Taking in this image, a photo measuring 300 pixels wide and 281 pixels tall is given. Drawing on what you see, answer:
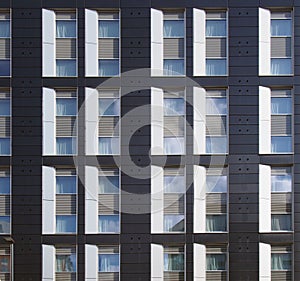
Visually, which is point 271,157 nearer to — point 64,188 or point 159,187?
point 159,187

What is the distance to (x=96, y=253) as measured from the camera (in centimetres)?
1330

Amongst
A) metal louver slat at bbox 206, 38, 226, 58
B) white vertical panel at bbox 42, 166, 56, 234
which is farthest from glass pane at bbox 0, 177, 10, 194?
→ metal louver slat at bbox 206, 38, 226, 58

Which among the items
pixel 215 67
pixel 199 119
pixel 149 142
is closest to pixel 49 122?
pixel 149 142

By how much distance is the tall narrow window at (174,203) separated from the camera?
13.4 meters

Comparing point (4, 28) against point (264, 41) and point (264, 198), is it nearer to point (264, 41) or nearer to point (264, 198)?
point (264, 41)

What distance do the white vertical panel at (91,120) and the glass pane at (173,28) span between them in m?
2.60

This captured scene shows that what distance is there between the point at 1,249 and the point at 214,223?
5.81 meters

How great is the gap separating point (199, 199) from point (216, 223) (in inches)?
31.5

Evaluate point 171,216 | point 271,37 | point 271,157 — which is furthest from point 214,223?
point 271,37

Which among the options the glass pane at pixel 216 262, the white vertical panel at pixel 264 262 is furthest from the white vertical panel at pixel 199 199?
the white vertical panel at pixel 264 262

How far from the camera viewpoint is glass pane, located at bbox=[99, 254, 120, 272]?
43.8ft

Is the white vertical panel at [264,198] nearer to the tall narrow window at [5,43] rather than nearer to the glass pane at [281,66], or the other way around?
the glass pane at [281,66]

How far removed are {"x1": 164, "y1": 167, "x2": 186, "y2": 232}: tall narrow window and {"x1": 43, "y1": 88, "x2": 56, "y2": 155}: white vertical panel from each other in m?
3.27

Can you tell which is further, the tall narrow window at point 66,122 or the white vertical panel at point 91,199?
→ the tall narrow window at point 66,122
